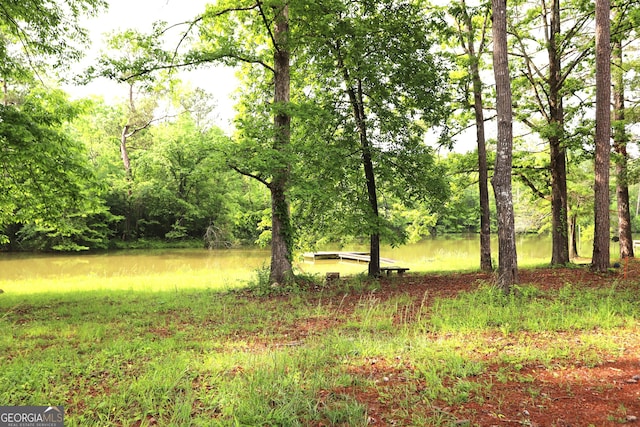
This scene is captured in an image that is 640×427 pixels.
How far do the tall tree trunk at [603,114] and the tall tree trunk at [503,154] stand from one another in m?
2.66

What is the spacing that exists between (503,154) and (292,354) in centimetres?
602

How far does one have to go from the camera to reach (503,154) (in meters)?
8.14

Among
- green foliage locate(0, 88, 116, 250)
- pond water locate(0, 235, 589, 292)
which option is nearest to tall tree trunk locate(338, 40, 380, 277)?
pond water locate(0, 235, 589, 292)

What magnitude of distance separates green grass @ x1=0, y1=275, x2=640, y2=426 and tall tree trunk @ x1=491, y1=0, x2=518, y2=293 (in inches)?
24.6

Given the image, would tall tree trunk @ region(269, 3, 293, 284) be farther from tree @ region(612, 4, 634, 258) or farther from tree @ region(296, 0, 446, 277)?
tree @ region(612, 4, 634, 258)

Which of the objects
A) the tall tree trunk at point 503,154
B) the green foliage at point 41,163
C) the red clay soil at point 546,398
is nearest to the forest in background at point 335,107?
the green foliage at point 41,163

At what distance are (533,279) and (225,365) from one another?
27.5ft

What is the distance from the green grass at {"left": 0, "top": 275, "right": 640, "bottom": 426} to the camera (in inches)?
139

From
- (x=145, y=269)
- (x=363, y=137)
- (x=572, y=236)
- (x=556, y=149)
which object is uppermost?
(x=363, y=137)

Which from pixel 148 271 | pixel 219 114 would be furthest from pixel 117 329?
pixel 219 114

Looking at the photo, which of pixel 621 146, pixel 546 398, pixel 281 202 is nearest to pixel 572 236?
pixel 621 146

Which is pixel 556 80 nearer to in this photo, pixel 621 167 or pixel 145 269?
pixel 621 167

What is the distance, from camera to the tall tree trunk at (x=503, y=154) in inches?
320

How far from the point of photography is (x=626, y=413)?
319 centimetres
